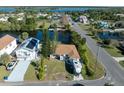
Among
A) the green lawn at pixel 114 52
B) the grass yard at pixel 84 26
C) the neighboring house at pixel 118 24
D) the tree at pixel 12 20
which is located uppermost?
the tree at pixel 12 20

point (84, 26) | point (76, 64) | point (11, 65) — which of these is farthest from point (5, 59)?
point (84, 26)

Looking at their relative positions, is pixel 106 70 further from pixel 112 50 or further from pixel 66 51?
pixel 66 51

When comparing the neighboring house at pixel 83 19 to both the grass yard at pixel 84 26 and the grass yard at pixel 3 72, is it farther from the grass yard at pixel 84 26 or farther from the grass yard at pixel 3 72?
the grass yard at pixel 3 72

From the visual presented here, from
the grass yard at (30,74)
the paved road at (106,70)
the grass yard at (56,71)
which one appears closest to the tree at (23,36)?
the grass yard at (30,74)

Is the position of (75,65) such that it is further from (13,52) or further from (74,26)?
(13,52)
